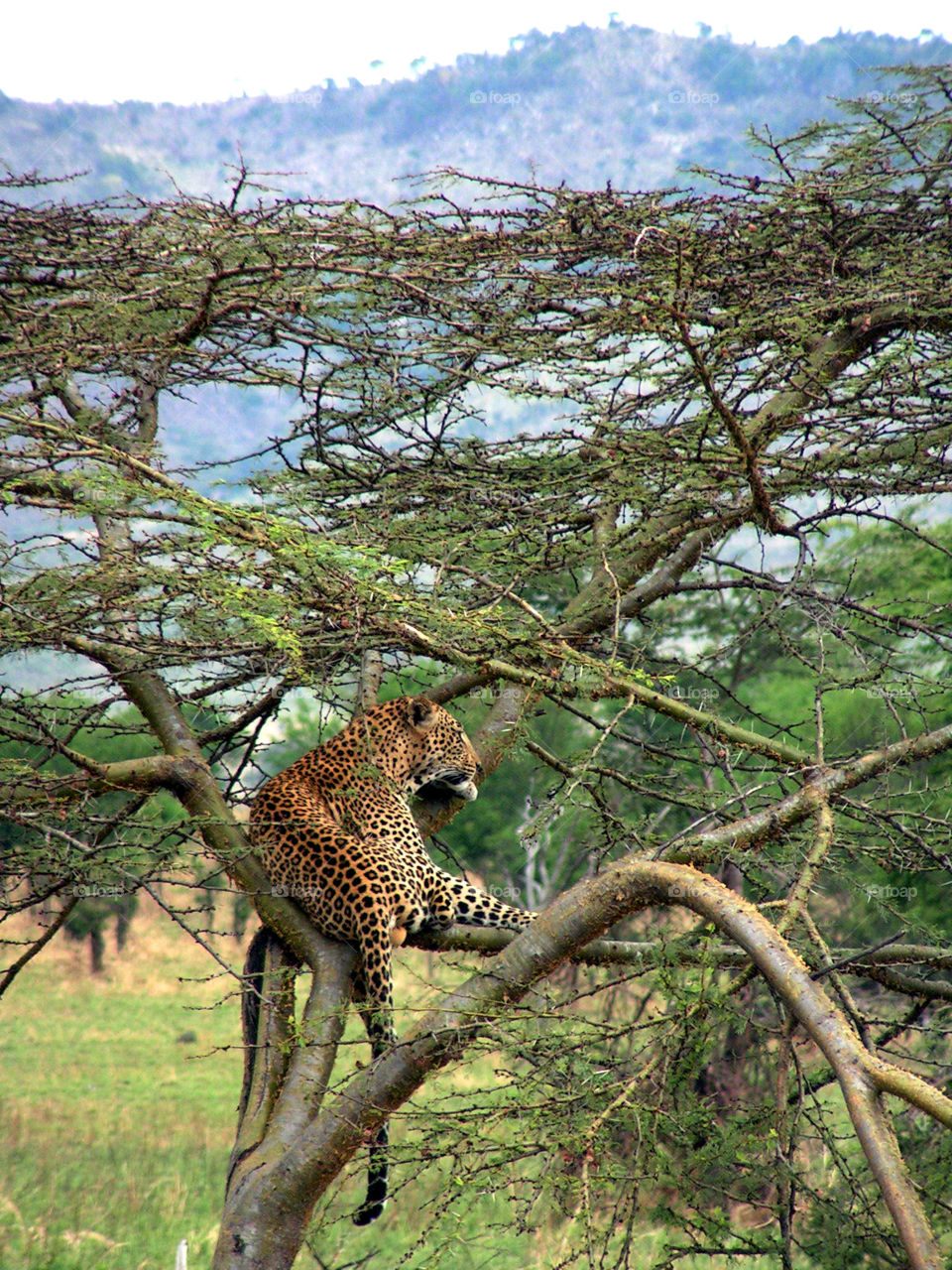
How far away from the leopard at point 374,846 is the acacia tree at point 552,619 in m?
0.18

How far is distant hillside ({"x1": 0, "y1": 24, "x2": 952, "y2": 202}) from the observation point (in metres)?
164

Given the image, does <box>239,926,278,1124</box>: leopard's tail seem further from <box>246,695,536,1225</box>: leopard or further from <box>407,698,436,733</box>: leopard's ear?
<box>407,698,436,733</box>: leopard's ear

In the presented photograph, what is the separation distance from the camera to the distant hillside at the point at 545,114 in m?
164

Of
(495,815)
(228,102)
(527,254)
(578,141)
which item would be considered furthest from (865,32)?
(527,254)

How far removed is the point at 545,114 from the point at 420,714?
633ft

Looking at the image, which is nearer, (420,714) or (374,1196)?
(374,1196)

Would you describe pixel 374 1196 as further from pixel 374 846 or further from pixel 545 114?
pixel 545 114

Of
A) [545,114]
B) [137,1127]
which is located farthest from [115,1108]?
[545,114]

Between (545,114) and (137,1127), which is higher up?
(545,114)

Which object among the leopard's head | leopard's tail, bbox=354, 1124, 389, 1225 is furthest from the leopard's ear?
leopard's tail, bbox=354, 1124, 389, 1225

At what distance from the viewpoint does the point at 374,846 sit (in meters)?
5.54

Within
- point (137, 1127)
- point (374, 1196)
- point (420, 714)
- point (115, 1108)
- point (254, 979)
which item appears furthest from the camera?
point (115, 1108)

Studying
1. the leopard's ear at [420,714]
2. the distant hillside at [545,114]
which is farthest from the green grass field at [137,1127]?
the distant hillside at [545,114]

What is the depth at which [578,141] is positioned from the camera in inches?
6811
